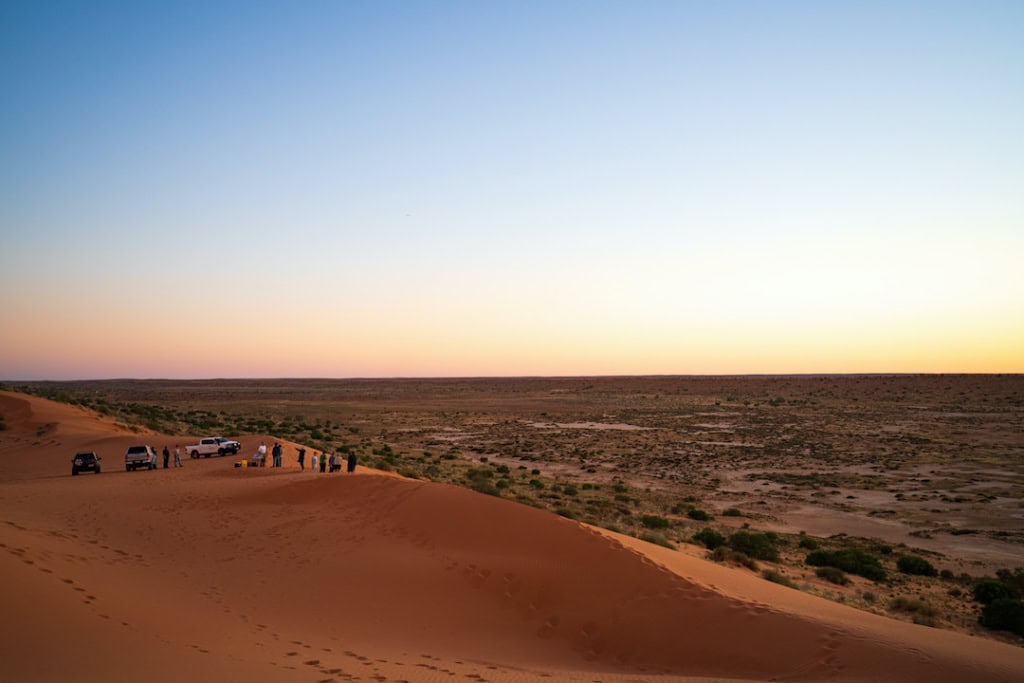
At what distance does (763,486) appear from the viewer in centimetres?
3650

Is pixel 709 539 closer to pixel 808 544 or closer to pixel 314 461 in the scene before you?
pixel 808 544

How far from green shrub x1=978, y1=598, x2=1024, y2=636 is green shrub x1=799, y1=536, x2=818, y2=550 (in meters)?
6.94

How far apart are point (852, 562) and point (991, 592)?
12.1ft

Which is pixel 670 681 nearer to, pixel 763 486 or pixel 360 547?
pixel 360 547

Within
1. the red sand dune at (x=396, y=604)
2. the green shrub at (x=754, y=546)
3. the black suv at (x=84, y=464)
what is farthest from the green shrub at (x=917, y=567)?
the black suv at (x=84, y=464)

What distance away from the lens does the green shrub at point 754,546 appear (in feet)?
70.5

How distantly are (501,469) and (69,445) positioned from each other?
2574 centimetres

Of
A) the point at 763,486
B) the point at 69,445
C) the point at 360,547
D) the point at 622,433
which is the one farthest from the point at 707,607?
the point at 622,433

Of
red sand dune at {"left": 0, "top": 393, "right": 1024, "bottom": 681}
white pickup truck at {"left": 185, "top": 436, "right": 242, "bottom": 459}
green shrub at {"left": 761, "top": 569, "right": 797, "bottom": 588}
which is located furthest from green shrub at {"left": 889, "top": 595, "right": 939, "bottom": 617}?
white pickup truck at {"left": 185, "top": 436, "right": 242, "bottom": 459}

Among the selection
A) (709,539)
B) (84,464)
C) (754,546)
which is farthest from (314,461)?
(754,546)

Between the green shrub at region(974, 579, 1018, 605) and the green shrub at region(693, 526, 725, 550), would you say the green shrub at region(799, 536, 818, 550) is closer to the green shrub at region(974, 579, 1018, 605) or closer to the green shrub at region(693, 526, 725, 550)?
the green shrub at region(693, 526, 725, 550)

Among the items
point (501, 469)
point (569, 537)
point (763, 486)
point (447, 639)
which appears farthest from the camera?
point (501, 469)

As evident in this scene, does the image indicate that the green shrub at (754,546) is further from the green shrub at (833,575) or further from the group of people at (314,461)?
the group of people at (314,461)

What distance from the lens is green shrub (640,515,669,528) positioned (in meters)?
25.4
